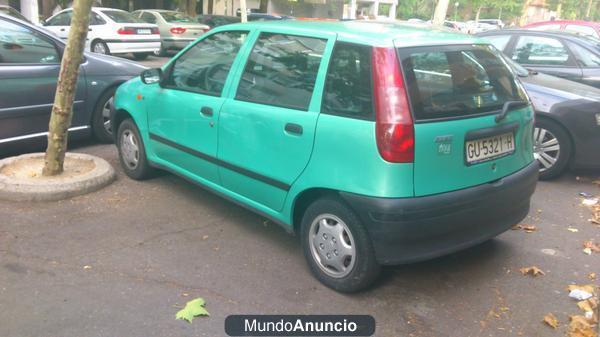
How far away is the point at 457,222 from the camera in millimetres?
3213

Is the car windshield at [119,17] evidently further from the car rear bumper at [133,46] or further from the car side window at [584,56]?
the car side window at [584,56]

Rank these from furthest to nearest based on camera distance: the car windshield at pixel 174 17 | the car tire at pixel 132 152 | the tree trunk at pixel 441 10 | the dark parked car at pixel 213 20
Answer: the dark parked car at pixel 213 20 → the car windshield at pixel 174 17 → the tree trunk at pixel 441 10 → the car tire at pixel 132 152

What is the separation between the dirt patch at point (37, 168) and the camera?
4988mm

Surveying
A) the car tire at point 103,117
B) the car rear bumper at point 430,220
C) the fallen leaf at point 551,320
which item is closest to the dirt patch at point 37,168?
the car tire at point 103,117

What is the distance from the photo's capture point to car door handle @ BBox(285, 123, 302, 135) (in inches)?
135

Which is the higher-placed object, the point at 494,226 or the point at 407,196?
the point at 407,196

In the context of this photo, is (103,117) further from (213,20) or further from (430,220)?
(213,20)

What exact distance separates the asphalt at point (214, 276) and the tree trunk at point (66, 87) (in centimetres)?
51

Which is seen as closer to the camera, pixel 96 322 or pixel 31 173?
pixel 96 322

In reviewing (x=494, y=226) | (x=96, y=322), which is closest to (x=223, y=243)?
(x=96, y=322)

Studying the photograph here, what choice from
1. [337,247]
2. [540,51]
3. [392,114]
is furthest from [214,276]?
[540,51]

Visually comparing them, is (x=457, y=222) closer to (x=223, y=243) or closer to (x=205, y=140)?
(x=223, y=243)

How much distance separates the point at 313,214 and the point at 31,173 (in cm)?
303

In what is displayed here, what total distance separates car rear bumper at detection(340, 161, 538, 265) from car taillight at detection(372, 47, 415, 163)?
271mm
